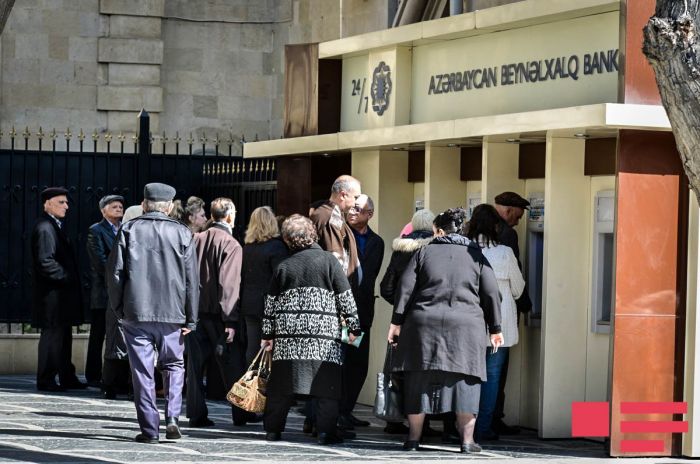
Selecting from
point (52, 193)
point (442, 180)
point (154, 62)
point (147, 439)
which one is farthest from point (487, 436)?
point (154, 62)

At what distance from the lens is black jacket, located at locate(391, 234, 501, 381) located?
1091cm

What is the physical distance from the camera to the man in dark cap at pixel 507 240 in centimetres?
1197

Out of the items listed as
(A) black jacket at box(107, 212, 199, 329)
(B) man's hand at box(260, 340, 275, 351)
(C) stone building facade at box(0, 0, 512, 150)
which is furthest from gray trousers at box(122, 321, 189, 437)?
(C) stone building facade at box(0, 0, 512, 150)

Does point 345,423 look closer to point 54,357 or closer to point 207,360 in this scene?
point 207,360

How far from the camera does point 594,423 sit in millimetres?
11164

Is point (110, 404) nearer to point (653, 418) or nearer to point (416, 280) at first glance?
point (416, 280)

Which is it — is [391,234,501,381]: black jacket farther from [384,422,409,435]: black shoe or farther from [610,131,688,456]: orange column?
[384,422,409,435]: black shoe

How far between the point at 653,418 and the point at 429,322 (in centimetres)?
159

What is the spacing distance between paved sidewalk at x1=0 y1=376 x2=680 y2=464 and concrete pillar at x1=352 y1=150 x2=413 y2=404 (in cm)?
97

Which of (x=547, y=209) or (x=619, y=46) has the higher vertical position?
(x=619, y=46)

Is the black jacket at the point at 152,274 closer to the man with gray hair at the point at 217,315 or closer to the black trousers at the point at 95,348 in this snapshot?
the man with gray hair at the point at 217,315

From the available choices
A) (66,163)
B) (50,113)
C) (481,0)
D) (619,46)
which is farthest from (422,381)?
(50,113)

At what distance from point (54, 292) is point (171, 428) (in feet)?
12.2

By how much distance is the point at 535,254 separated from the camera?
→ 12469 mm
